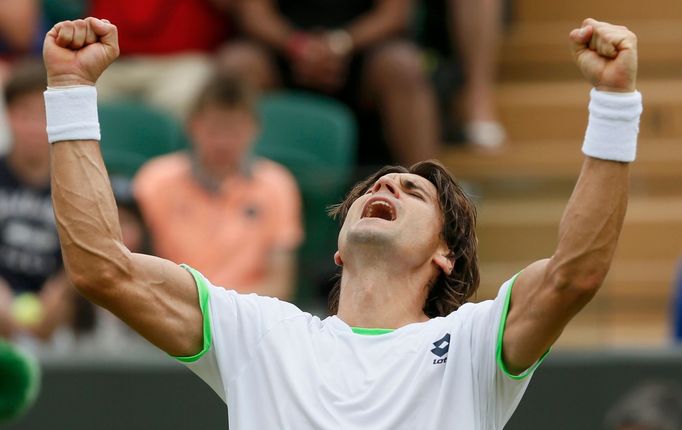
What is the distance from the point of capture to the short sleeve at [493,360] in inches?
137

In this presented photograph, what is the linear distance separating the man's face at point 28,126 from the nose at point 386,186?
355 centimetres

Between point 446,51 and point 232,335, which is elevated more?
point 232,335

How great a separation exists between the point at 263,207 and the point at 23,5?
89.1 inches

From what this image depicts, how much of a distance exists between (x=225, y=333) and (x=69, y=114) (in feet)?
2.23

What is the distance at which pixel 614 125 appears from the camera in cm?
333

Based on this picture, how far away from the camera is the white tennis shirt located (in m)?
3.46

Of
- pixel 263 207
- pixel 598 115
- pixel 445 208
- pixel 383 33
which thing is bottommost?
pixel 263 207

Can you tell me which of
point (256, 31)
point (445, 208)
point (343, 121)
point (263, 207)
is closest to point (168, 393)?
point (263, 207)

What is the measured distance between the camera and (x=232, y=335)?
361cm

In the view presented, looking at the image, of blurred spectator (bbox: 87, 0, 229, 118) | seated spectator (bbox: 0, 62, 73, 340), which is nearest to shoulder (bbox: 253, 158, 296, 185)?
seated spectator (bbox: 0, 62, 73, 340)

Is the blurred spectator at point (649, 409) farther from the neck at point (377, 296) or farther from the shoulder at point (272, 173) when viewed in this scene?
the neck at point (377, 296)

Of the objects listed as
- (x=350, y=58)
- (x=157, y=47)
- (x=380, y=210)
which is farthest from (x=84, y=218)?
(x=157, y=47)

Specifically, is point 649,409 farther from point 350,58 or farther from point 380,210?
point 350,58

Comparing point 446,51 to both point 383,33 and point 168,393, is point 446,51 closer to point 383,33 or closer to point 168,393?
point 383,33
